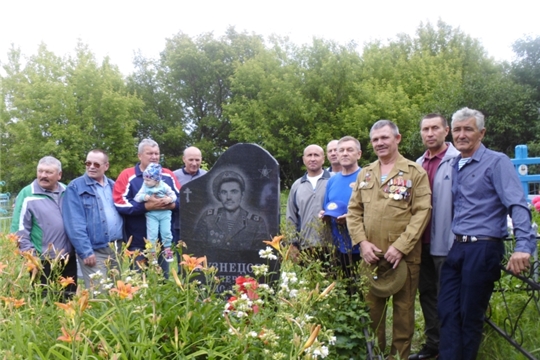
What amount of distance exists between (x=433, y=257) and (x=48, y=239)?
3311 mm

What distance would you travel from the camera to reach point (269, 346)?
2.18 m

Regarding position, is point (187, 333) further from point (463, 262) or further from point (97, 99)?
point (97, 99)

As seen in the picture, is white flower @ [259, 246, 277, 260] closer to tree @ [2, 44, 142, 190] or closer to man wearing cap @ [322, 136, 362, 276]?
man wearing cap @ [322, 136, 362, 276]

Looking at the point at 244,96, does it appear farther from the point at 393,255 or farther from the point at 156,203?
the point at 393,255

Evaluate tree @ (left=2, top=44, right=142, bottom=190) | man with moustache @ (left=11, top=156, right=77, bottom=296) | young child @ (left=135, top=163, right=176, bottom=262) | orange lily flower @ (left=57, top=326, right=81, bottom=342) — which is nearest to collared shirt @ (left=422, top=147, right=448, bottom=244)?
young child @ (left=135, top=163, right=176, bottom=262)

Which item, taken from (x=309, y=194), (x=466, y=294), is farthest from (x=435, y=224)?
(x=309, y=194)

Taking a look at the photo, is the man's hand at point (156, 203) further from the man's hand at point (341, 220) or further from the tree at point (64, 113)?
the tree at point (64, 113)

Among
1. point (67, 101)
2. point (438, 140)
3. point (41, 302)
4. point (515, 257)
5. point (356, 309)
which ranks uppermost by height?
point (67, 101)

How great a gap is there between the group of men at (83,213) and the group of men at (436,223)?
180cm

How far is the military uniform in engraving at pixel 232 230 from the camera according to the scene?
4.39m

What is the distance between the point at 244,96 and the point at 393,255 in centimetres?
2496

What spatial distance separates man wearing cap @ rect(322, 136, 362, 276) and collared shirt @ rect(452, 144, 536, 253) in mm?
966

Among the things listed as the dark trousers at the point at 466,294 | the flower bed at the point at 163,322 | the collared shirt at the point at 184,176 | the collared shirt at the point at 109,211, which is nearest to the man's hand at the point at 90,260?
the collared shirt at the point at 109,211

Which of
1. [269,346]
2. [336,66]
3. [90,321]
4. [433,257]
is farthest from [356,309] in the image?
[336,66]
